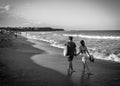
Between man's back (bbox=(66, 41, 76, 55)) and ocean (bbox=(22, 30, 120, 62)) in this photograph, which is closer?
man's back (bbox=(66, 41, 76, 55))

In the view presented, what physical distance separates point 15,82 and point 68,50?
9.76ft

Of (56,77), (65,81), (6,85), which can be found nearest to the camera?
(6,85)

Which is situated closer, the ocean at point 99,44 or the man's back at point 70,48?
the man's back at point 70,48

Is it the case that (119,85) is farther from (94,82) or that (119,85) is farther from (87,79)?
(87,79)

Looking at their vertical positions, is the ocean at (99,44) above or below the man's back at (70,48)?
below

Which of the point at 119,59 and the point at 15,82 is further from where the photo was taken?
the point at 119,59

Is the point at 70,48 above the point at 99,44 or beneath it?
above

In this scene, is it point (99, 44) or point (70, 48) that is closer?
point (70, 48)

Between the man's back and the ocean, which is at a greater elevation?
the man's back

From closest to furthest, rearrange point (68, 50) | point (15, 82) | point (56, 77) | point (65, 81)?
1. point (15, 82)
2. point (65, 81)
3. point (56, 77)
4. point (68, 50)

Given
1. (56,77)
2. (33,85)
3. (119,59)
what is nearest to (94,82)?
(56,77)

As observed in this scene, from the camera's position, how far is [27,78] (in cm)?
576

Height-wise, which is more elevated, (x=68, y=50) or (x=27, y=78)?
(x=68, y=50)

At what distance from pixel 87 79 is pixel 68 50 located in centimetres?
176
